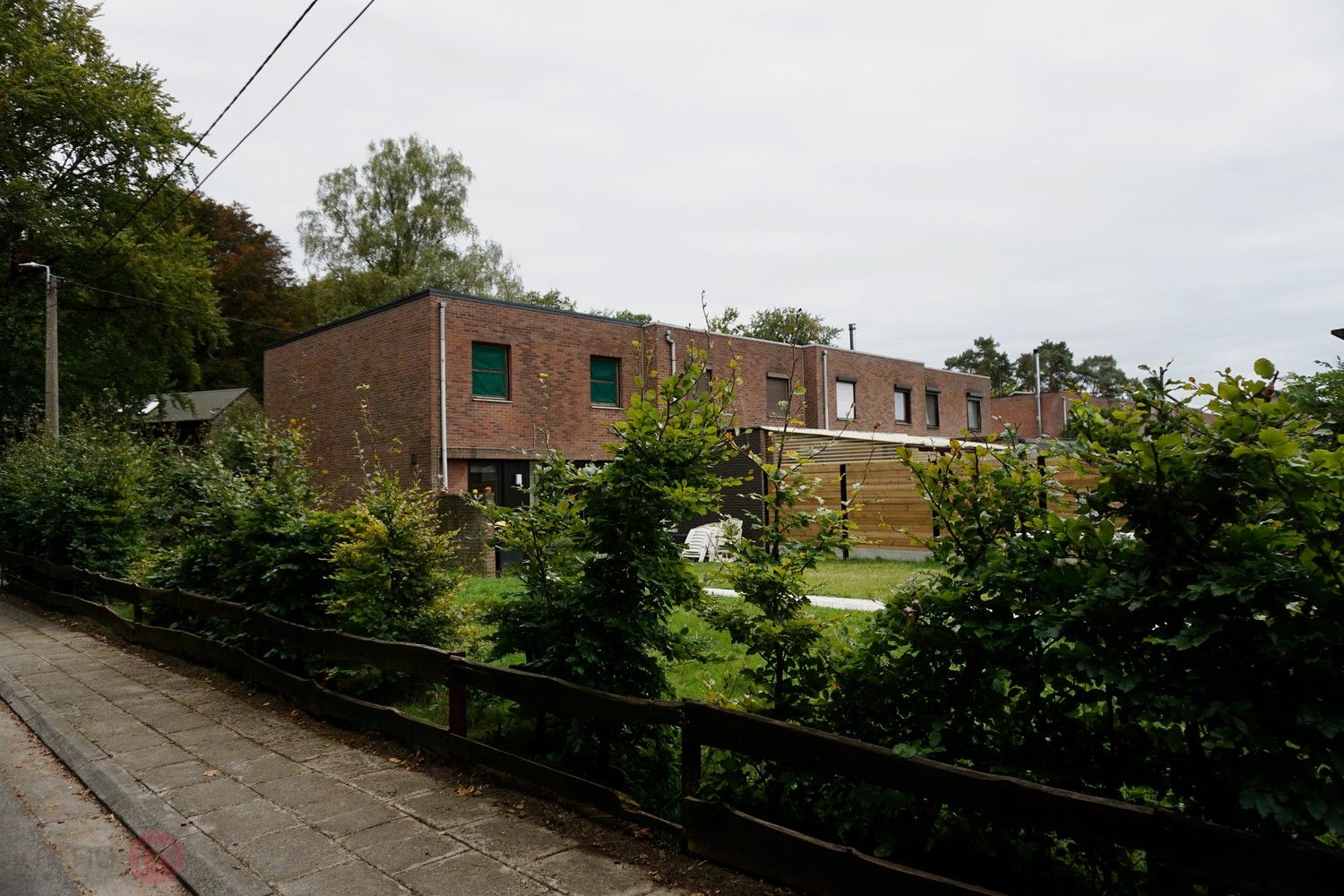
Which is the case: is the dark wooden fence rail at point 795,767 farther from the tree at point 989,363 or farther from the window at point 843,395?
the tree at point 989,363

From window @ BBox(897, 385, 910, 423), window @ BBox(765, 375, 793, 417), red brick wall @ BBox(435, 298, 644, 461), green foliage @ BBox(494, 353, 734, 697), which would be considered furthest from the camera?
window @ BBox(897, 385, 910, 423)

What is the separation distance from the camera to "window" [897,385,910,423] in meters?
37.5

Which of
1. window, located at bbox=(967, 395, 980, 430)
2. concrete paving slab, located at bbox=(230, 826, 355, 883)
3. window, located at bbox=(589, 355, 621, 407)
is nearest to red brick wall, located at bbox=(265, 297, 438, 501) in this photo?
window, located at bbox=(589, 355, 621, 407)

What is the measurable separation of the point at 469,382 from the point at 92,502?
10334mm

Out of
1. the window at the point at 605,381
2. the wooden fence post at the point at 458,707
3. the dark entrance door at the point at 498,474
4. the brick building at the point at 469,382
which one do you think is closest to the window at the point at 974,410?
the brick building at the point at 469,382

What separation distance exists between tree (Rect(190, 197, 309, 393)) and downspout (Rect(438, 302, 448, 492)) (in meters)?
26.7

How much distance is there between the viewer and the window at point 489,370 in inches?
903

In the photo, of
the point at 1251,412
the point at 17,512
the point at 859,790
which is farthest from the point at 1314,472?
the point at 17,512

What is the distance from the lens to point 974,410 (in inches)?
1687

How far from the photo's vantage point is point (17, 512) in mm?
15492

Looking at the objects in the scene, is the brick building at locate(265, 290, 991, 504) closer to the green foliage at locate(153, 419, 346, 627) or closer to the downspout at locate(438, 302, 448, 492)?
the downspout at locate(438, 302, 448, 492)

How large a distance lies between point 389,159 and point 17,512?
33118 mm

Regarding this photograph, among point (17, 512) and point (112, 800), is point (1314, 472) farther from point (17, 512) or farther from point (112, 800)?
point (17, 512)

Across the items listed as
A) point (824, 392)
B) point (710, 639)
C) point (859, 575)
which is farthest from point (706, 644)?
point (824, 392)
